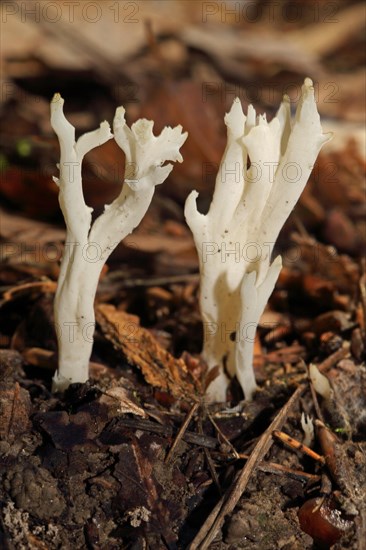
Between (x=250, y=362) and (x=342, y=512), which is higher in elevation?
(x=250, y=362)

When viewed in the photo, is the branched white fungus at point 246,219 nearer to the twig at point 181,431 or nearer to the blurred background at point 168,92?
the twig at point 181,431

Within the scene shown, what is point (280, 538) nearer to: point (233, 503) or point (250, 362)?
point (233, 503)

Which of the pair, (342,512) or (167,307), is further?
(167,307)

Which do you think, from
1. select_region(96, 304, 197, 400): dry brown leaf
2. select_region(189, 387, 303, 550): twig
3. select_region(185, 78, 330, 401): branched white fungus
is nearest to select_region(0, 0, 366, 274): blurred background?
select_region(96, 304, 197, 400): dry brown leaf

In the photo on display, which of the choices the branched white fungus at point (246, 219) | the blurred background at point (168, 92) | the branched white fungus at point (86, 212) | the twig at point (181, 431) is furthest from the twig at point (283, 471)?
the blurred background at point (168, 92)

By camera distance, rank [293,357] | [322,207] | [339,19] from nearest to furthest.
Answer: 1. [293,357]
2. [322,207]
3. [339,19]

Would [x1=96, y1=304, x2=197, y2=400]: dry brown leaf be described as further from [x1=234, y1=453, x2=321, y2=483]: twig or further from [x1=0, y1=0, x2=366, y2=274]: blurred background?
[x1=0, y1=0, x2=366, y2=274]: blurred background

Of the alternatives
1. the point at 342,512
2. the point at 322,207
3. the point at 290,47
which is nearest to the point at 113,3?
the point at 290,47

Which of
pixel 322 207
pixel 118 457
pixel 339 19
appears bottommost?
pixel 118 457
